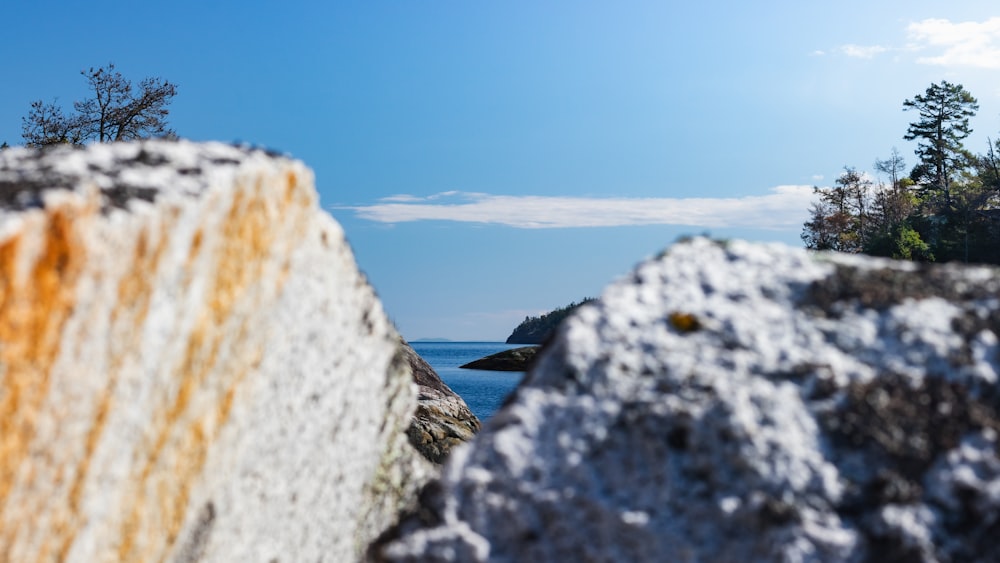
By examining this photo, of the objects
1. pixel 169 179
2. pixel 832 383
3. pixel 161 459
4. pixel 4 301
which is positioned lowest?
pixel 161 459

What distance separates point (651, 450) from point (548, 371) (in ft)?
1.45

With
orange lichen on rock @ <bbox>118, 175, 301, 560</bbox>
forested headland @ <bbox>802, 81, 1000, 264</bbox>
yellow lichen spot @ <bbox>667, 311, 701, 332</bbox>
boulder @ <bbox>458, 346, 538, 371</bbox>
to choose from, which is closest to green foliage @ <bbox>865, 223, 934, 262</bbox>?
forested headland @ <bbox>802, 81, 1000, 264</bbox>

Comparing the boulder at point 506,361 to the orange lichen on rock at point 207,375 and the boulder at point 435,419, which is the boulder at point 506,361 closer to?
the boulder at point 435,419

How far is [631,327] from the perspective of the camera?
295cm

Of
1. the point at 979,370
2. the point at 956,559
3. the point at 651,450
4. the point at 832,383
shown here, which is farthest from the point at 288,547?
the point at 979,370

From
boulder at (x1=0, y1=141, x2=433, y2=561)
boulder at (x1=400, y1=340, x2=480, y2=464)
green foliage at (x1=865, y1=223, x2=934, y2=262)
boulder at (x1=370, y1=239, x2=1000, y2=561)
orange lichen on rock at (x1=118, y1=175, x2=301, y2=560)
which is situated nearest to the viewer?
boulder at (x1=0, y1=141, x2=433, y2=561)

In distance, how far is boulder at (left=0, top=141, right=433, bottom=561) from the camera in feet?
7.61

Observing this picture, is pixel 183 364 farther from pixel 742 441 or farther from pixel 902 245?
pixel 902 245

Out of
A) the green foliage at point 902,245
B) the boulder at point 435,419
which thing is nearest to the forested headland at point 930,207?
the green foliage at point 902,245

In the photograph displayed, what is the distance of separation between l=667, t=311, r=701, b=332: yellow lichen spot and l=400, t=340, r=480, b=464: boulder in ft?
30.7

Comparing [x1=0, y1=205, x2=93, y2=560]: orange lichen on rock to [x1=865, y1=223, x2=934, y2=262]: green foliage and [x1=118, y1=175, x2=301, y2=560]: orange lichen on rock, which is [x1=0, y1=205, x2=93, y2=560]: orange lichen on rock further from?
[x1=865, y1=223, x2=934, y2=262]: green foliage

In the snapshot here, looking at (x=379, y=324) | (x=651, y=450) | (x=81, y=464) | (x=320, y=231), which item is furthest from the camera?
(x=379, y=324)

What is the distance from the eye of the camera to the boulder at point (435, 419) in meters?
13.0

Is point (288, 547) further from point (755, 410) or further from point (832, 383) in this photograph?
point (832, 383)
